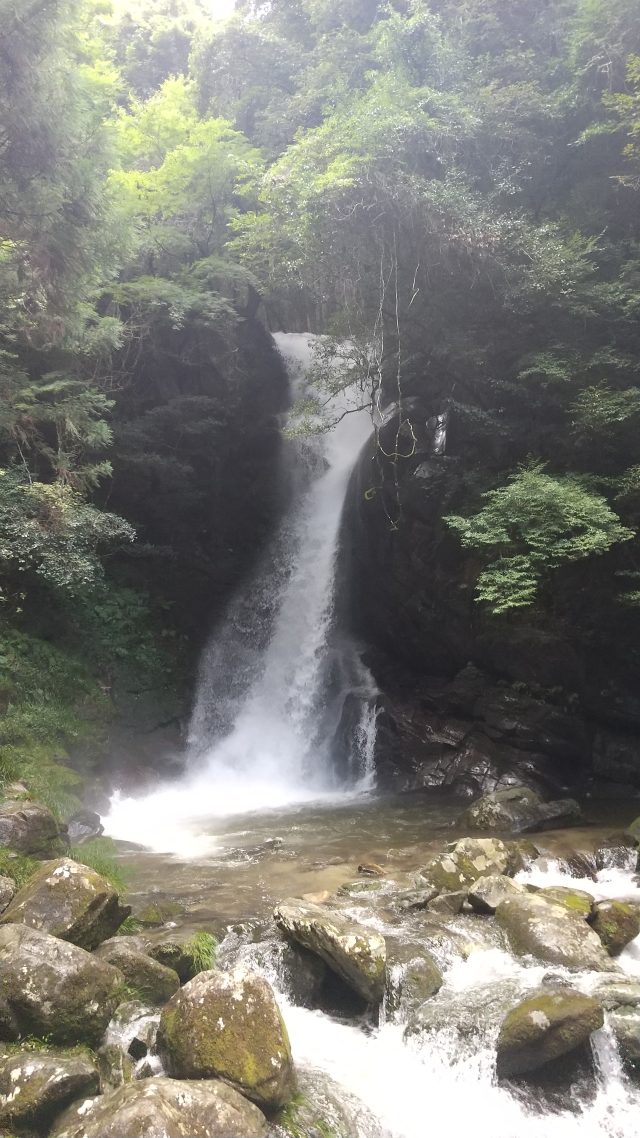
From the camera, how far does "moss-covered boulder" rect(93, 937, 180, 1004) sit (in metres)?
4.41

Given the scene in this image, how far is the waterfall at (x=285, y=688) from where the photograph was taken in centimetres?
1314

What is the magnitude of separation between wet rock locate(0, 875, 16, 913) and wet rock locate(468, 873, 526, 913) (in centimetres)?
387

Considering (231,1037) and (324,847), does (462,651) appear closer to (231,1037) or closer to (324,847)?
(324,847)

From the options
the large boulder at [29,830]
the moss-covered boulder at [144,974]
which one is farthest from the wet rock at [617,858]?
the large boulder at [29,830]

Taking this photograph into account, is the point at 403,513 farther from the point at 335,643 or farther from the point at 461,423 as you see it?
the point at 335,643

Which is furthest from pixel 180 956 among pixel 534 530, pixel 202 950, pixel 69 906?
pixel 534 530

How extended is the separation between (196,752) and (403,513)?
22.5 feet

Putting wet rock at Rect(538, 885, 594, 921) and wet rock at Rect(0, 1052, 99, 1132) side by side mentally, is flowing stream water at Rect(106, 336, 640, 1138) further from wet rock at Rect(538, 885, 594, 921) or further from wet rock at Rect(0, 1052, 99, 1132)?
wet rock at Rect(0, 1052, 99, 1132)

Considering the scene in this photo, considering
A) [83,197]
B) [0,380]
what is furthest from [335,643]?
[83,197]

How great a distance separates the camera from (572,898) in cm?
589

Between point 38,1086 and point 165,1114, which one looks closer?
point 165,1114

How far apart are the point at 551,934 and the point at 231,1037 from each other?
8.84ft

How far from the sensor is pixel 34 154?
9.35 m

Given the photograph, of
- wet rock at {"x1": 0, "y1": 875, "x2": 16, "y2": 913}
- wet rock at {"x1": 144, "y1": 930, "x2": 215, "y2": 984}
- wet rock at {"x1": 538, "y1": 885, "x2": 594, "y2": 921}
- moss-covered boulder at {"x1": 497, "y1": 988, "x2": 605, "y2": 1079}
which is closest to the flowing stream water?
moss-covered boulder at {"x1": 497, "y1": 988, "x2": 605, "y2": 1079}
